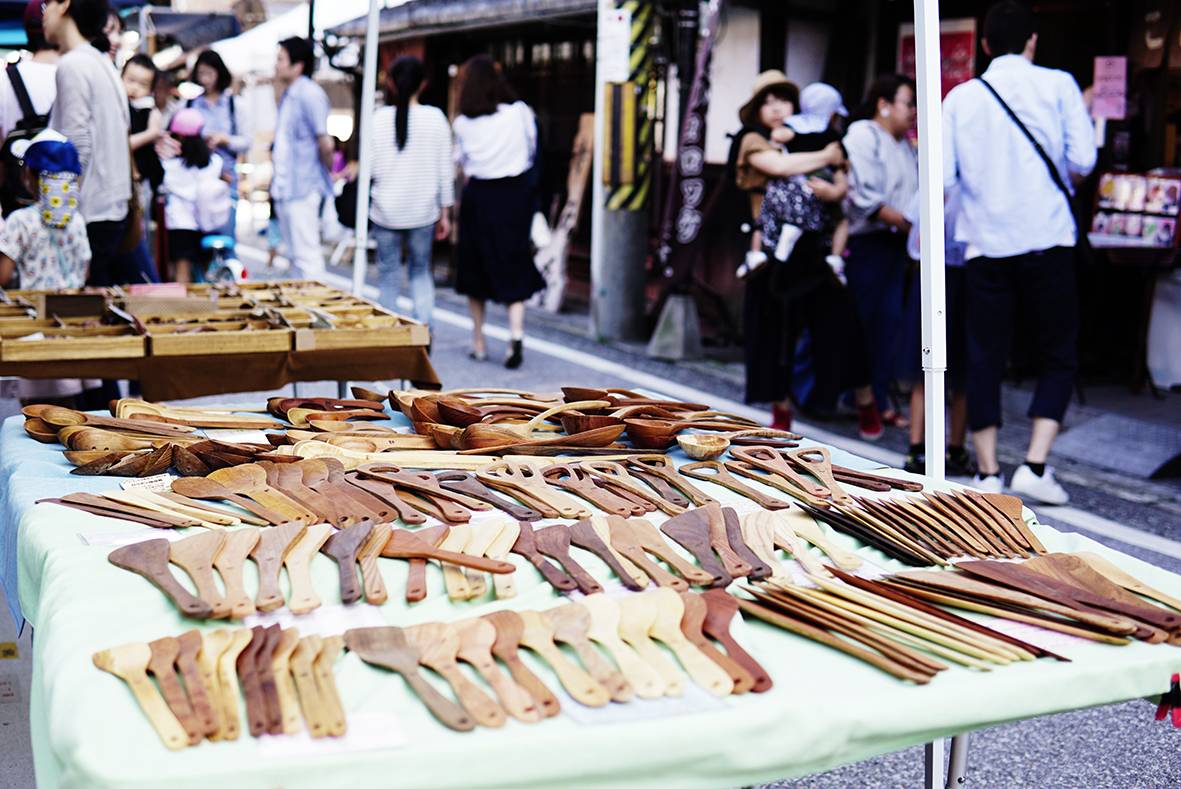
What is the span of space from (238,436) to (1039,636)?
195cm

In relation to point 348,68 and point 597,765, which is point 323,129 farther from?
point 597,765

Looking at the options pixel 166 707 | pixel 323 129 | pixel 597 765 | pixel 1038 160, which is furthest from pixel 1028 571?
pixel 323 129

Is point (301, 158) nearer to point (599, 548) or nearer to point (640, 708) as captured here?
point (599, 548)

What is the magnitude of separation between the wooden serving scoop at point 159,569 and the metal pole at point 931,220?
5.87 feet

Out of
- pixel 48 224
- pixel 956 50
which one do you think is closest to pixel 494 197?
pixel 956 50

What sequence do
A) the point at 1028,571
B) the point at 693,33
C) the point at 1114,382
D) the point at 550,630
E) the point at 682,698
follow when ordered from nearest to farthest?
the point at 682,698, the point at 550,630, the point at 1028,571, the point at 1114,382, the point at 693,33

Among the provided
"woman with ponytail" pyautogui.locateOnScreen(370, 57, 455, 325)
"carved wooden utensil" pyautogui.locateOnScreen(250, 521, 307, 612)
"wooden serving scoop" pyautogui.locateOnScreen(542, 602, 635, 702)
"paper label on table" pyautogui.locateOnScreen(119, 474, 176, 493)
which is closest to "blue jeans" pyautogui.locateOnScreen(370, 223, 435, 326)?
"woman with ponytail" pyautogui.locateOnScreen(370, 57, 455, 325)

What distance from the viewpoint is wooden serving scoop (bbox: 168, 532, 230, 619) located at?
6.37ft

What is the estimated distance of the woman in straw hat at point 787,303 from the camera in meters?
6.40

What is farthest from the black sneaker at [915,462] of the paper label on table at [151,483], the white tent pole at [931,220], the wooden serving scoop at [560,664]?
the wooden serving scoop at [560,664]

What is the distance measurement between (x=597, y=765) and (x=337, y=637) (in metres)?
0.42

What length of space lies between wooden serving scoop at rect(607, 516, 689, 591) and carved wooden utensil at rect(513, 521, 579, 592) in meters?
0.13

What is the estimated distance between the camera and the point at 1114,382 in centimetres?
850

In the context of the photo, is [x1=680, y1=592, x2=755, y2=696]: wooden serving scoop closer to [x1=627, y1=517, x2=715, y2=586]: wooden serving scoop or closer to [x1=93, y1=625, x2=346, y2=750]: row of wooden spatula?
[x1=627, y1=517, x2=715, y2=586]: wooden serving scoop
